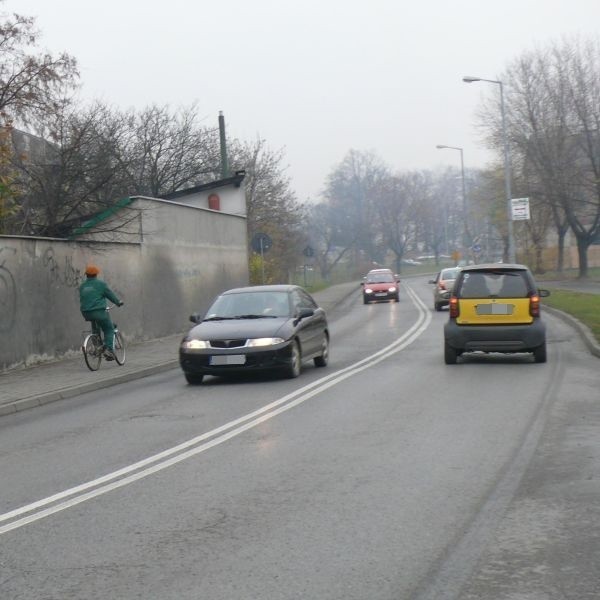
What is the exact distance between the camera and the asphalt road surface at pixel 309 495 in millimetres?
5348

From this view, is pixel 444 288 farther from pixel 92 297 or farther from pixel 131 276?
pixel 92 297

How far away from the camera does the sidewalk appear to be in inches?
572

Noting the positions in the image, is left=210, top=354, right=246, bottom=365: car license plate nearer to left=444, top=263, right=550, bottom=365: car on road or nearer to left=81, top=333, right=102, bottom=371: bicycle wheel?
left=81, top=333, right=102, bottom=371: bicycle wheel

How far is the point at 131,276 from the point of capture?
948 inches

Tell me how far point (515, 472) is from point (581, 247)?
5521cm

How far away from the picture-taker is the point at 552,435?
973 cm

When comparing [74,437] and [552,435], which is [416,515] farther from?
[74,437]

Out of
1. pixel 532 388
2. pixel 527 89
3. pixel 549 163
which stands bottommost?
pixel 532 388

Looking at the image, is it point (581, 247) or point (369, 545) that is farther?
point (581, 247)

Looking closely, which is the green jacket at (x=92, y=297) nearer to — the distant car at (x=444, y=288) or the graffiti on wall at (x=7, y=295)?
the graffiti on wall at (x=7, y=295)

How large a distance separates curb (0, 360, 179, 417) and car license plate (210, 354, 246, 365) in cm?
203

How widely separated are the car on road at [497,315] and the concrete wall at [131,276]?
288 inches

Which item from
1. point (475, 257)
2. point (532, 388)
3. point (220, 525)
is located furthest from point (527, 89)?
point (220, 525)

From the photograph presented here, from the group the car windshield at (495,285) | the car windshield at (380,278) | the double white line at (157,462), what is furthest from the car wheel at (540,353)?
the car windshield at (380,278)
